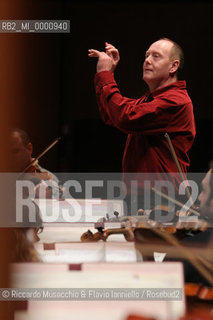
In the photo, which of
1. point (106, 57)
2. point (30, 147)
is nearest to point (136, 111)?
point (106, 57)

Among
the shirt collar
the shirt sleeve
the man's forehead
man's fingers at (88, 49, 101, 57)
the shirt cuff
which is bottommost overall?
the shirt sleeve

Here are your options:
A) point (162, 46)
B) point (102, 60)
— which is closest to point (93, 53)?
point (102, 60)

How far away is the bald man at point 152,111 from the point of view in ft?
3.73

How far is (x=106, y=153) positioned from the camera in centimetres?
117

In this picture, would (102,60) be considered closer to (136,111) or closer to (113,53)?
(113,53)

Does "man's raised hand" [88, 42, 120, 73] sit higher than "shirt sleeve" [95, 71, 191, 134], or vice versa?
"man's raised hand" [88, 42, 120, 73]

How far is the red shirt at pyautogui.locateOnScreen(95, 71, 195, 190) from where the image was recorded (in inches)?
44.8

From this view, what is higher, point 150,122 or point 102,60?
point 102,60

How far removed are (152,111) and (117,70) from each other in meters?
0.12

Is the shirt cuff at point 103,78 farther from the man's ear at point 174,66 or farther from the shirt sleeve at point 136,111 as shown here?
the man's ear at point 174,66

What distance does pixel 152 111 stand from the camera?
1144mm

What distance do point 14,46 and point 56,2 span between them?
0.17 meters

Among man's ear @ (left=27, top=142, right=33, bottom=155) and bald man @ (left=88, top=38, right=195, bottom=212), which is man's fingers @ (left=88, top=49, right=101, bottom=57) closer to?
bald man @ (left=88, top=38, right=195, bottom=212)

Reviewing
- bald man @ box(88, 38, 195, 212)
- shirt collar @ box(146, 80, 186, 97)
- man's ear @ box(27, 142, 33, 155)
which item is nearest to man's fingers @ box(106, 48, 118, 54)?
bald man @ box(88, 38, 195, 212)
